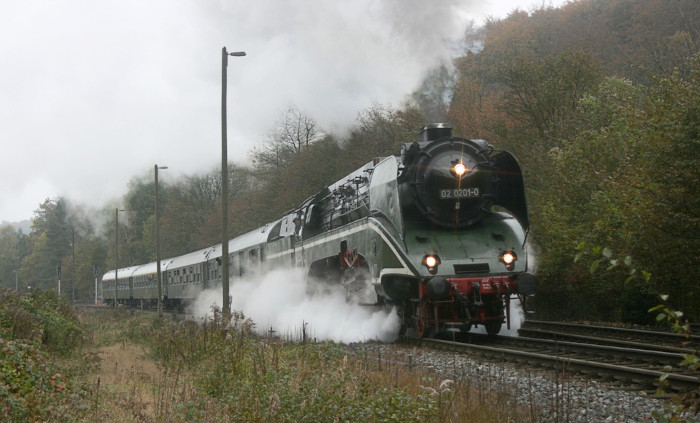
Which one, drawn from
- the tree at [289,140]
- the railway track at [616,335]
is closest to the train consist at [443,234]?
the railway track at [616,335]

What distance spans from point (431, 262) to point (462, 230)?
112 cm

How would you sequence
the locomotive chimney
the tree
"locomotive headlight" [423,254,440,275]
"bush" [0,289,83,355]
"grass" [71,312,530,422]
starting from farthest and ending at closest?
1. the tree
2. the locomotive chimney
3. "locomotive headlight" [423,254,440,275]
4. "bush" [0,289,83,355]
5. "grass" [71,312,530,422]

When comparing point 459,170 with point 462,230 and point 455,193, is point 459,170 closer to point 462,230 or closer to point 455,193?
point 455,193

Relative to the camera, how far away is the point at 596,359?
9.22 meters

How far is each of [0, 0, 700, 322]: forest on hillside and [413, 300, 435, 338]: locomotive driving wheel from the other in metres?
3.19

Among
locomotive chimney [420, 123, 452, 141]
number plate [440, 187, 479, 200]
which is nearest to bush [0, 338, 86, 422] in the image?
number plate [440, 187, 479, 200]

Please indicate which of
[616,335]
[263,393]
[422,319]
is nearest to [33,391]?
[263,393]

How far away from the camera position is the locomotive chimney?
12086mm

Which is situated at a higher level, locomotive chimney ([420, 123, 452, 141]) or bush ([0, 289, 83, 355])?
locomotive chimney ([420, 123, 452, 141])

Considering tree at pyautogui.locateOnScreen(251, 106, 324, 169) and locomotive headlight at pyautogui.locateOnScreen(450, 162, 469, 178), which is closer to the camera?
locomotive headlight at pyautogui.locateOnScreen(450, 162, 469, 178)

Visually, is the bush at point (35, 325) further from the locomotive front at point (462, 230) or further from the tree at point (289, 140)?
the tree at point (289, 140)

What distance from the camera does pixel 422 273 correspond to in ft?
35.8

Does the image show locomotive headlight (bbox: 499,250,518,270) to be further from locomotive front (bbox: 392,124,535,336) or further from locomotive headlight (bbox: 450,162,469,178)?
locomotive headlight (bbox: 450,162,469,178)

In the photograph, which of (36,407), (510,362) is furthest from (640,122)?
(36,407)
